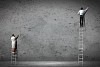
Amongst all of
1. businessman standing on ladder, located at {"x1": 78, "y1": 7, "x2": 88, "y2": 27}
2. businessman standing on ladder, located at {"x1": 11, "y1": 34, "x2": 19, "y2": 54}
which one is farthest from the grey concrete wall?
A: businessman standing on ladder, located at {"x1": 11, "y1": 34, "x2": 19, "y2": 54}

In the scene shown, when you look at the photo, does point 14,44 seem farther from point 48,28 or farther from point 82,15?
point 82,15

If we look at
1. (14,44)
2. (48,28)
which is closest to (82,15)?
(48,28)

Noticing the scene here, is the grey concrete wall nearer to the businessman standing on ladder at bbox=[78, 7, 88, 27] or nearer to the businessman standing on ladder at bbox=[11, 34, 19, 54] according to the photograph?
the businessman standing on ladder at bbox=[78, 7, 88, 27]

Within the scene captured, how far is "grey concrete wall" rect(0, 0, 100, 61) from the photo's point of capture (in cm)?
1320

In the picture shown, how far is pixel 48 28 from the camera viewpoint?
1329cm

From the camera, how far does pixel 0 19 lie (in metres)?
13.3

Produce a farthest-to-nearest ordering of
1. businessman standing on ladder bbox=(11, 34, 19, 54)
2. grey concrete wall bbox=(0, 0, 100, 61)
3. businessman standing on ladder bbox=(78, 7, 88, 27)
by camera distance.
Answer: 1. grey concrete wall bbox=(0, 0, 100, 61)
2. businessman standing on ladder bbox=(11, 34, 19, 54)
3. businessman standing on ladder bbox=(78, 7, 88, 27)

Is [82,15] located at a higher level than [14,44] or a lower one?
higher

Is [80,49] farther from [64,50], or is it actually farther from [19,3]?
[19,3]

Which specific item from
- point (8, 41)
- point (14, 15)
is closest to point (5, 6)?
point (14, 15)

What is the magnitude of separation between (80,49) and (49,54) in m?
1.73

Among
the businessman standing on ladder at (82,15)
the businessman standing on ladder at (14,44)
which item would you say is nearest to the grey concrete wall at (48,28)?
the businessman standing on ladder at (82,15)

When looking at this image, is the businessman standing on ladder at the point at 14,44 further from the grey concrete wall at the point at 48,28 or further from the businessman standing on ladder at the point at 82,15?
the businessman standing on ladder at the point at 82,15

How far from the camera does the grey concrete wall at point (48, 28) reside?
1320 centimetres
